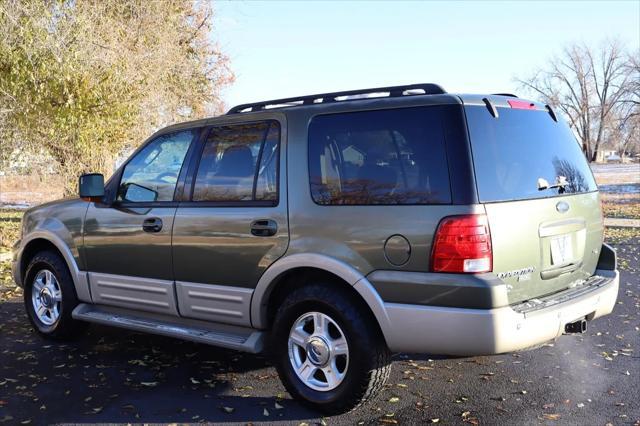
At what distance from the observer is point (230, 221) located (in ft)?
14.6

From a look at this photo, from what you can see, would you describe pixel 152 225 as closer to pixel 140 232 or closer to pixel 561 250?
pixel 140 232

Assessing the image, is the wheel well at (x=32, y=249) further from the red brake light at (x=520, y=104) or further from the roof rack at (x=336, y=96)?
the red brake light at (x=520, y=104)

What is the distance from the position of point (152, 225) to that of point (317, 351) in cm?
174

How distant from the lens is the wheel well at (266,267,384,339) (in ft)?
12.9

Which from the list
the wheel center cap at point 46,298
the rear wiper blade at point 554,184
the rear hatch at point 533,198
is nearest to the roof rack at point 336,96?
the rear hatch at point 533,198

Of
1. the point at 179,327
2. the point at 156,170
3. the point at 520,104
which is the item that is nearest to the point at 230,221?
the point at 179,327

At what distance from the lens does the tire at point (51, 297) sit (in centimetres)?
565

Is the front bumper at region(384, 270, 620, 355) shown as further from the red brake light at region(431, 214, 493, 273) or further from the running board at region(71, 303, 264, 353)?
the running board at region(71, 303, 264, 353)

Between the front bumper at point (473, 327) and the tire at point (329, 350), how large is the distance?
19 centimetres

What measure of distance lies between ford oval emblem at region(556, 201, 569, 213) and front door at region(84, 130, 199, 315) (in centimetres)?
271

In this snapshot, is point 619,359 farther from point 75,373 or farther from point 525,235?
point 75,373

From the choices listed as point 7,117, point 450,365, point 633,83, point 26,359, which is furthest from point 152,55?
point 633,83

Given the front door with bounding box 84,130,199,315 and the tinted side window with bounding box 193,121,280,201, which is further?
the front door with bounding box 84,130,199,315

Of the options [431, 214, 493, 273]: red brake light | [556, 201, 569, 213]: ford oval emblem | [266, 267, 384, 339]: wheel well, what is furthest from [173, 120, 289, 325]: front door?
[556, 201, 569, 213]: ford oval emblem
